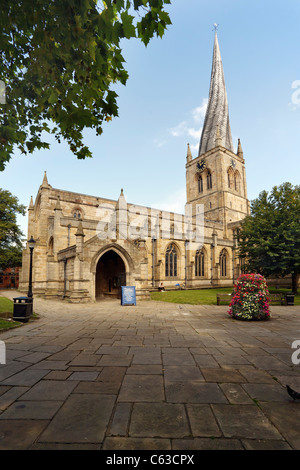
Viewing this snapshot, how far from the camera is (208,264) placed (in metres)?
32.4

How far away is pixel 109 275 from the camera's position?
2267cm

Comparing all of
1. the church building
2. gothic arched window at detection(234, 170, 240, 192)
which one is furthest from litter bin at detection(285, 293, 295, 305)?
gothic arched window at detection(234, 170, 240, 192)

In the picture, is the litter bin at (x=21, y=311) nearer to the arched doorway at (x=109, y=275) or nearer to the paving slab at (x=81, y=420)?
the paving slab at (x=81, y=420)

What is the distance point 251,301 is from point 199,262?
2291cm

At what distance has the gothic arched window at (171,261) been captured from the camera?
2898cm

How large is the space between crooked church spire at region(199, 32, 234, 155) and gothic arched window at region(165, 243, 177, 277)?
28548 millimetres

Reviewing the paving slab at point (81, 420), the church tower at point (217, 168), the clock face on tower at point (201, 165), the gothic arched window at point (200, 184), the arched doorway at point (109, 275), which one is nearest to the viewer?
the paving slab at point (81, 420)

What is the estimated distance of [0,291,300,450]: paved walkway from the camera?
2.27m

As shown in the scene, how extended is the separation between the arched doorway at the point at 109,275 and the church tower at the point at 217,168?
Answer: 88.5ft

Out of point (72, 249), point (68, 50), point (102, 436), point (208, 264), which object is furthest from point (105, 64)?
point (208, 264)

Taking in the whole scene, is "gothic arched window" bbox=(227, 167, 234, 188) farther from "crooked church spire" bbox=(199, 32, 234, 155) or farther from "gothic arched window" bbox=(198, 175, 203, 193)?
"crooked church spire" bbox=(199, 32, 234, 155)

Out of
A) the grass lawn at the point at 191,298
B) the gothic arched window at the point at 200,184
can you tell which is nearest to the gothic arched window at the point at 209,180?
the gothic arched window at the point at 200,184
